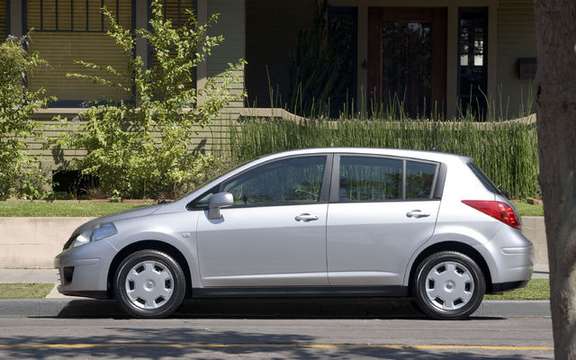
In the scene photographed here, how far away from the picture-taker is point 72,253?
10250 millimetres

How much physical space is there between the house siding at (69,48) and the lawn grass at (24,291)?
233 inches

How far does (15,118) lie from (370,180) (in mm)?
7159

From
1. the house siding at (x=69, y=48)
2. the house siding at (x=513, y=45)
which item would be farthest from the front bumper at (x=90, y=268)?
the house siding at (x=513, y=45)

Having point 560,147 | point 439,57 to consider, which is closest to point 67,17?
point 439,57

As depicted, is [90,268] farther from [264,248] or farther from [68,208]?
[68,208]

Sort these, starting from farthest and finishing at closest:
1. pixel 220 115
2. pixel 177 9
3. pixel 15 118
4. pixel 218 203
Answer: pixel 177 9 → pixel 220 115 → pixel 15 118 → pixel 218 203

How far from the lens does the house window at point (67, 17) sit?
17125 millimetres

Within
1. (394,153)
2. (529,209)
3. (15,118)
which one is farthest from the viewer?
(15,118)

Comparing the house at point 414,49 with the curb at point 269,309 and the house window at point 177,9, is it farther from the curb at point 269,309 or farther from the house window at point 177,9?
the curb at point 269,309

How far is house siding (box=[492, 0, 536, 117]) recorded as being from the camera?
20.0 meters

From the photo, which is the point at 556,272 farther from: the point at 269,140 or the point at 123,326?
the point at 269,140

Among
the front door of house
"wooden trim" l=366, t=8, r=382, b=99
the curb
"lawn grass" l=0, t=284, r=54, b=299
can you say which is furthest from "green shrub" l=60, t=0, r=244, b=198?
the front door of house

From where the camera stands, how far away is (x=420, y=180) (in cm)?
1040

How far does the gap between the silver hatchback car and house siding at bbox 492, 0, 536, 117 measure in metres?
10.2
